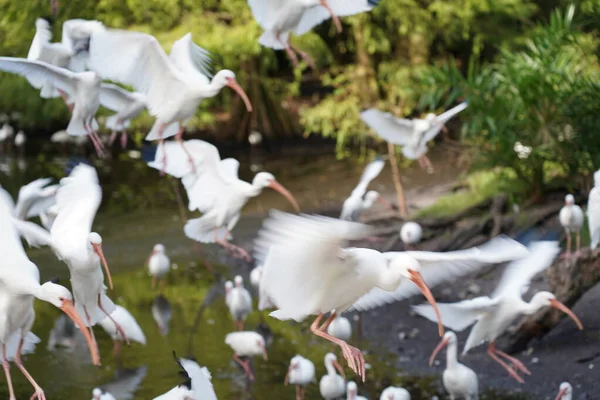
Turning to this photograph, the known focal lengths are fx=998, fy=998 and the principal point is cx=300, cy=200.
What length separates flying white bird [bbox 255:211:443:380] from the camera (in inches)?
170

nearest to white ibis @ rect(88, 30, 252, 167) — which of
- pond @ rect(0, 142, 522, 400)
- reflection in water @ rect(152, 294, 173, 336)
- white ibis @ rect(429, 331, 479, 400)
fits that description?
pond @ rect(0, 142, 522, 400)

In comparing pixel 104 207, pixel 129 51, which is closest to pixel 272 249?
pixel 129 51

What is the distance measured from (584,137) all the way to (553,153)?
3.12 ft

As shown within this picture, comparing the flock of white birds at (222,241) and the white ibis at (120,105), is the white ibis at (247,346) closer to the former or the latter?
the flock of white birds at (222,241)

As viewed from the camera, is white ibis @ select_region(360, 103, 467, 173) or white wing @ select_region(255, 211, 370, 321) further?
white ibis @ select_region(360, 103, 467, 173)

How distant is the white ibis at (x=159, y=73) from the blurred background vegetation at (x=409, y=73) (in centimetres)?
378

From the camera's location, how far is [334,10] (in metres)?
7.82

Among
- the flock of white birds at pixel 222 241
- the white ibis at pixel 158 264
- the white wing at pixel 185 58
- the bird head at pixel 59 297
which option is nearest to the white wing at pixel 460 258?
the flock of white birds at pixel 222 241

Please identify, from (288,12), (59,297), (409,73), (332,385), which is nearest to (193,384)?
(59,297)

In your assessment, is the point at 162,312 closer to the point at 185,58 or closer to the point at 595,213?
the point at 185,58

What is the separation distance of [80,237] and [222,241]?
301 cm

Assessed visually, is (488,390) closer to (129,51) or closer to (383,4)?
(129,51)

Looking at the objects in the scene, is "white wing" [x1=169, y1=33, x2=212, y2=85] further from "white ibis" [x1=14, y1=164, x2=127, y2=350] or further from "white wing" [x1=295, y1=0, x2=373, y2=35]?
"white ibis" [x1=14, y1=164, x2=127, y2=350]

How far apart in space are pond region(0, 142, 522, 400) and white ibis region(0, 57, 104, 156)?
33.0 inches
